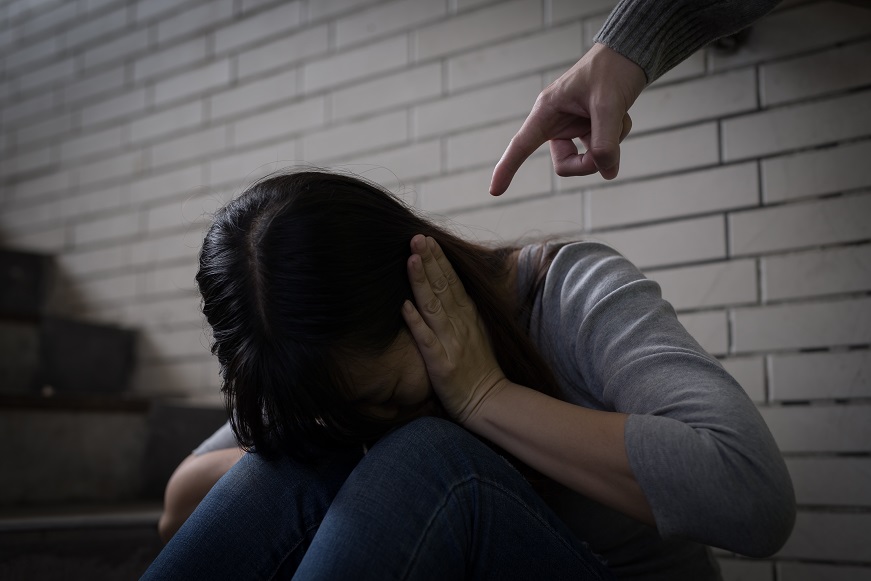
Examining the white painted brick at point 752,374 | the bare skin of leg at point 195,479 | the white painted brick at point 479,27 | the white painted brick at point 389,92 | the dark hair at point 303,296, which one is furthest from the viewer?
the white painted brick at point 389,92

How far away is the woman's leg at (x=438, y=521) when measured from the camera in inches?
30.1

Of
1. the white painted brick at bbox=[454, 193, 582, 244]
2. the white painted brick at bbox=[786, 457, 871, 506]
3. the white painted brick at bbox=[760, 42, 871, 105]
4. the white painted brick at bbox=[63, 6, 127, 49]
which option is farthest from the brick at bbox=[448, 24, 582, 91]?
the white painted brick at bbox=[63, 6, 127, 49]

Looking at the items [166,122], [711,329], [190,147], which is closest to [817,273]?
[711,329]

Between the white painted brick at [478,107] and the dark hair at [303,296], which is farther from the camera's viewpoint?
the white painted brick at [478,107]

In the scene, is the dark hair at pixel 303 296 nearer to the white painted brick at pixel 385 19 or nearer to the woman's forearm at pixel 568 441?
the woman's forearm at pixel 568 441

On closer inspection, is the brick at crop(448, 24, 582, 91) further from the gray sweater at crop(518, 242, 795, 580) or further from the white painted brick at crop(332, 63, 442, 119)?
the gray sweater at crop(518, 242, 795, 580)

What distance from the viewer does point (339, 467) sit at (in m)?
0.99

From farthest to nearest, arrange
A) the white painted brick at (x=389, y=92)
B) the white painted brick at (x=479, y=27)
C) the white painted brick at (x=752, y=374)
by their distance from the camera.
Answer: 1. the white painted brick at (x=389, y=92)
2. the white painted brick at (x=479, y=27)
3. the white painted brick at (x=752, y=374)

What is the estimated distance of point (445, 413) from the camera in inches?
39.2

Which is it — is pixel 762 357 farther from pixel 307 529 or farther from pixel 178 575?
pixel 178 575

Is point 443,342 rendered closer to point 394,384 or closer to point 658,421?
point 394,384

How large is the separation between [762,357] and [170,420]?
1.34m

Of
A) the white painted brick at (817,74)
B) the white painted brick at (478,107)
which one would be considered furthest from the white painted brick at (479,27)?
the white painted brick at (817,74)

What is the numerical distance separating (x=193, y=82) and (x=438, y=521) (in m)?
1.98
